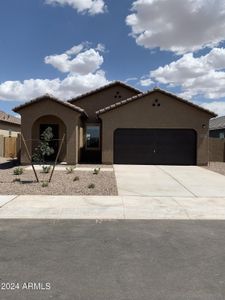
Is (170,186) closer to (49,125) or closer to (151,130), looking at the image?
(151,130)

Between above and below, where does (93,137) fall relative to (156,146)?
above

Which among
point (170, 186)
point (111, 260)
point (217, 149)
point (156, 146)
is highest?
point (156, 146)

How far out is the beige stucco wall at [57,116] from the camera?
71.2 feet

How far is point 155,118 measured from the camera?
75.9ft

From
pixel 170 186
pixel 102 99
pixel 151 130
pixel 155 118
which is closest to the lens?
pixel 170 186

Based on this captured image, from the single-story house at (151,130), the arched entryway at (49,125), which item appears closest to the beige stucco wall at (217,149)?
the single-story house at (151,130)

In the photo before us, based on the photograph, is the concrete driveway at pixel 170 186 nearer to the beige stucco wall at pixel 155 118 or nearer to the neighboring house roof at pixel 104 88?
the beige stucco wall at pixel 155 118

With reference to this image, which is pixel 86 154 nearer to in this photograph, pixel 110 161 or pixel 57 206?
pixel 110 161

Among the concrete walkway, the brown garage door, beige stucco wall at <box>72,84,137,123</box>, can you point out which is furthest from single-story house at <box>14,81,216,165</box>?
the concrete walkway

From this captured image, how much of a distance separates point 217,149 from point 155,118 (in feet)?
22.2

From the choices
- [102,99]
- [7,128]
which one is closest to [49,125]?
[102,99]

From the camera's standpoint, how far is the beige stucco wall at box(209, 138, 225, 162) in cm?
2692

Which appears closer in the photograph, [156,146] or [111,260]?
[111,260]

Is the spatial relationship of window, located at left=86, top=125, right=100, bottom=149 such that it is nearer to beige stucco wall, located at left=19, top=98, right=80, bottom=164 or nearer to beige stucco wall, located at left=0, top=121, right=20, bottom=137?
beige stucco wall, located at left=19, top=98, right=80, bottom=164
